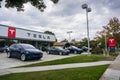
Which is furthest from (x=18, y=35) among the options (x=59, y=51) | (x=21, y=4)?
(x=21, y=4)

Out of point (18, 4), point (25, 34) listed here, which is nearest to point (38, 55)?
point (18, 4)

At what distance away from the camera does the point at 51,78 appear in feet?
25.7

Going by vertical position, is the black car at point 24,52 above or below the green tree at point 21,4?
below

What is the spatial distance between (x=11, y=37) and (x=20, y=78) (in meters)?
28.9

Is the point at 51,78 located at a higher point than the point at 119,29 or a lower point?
lower

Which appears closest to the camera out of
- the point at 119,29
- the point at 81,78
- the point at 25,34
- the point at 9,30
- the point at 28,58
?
the point at 81,78

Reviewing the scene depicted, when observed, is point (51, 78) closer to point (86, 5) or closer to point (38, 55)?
point (38, 55)

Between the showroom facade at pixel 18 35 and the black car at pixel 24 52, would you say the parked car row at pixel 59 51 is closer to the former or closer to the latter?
the black car at pixel 24 52

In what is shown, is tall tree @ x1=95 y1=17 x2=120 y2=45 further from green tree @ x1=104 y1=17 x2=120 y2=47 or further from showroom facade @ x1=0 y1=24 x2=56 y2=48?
showroom facade @ x1=0 y1=24 x2=56 y2=48

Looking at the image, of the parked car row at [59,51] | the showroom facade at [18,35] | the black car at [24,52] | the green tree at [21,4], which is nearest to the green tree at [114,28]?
the showroom facade at [18,35]

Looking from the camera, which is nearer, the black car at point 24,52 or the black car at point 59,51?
the black car at point 24,52

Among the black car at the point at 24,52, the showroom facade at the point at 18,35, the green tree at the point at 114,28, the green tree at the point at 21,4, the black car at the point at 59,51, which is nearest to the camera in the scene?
the green tree at the point at 21,4

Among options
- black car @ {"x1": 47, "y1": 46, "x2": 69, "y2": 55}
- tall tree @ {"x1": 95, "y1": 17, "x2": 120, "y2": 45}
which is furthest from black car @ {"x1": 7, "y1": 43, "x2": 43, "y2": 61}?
tall tree @ {"x1": 95, "y1": 17, "x2": 120, "y2": 45}

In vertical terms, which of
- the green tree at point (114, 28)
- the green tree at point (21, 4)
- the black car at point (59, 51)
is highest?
the green tree at point (114, 28)
